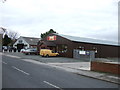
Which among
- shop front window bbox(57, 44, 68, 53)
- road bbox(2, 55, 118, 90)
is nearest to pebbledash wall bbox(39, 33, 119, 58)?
shop front window bbox(57, 44, 68, 53)

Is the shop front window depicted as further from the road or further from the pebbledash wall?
the road

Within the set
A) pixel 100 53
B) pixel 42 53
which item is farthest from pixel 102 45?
pixel 42 53

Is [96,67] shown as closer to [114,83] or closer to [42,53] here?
[114,83]

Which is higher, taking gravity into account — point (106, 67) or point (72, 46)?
point (72, 46)

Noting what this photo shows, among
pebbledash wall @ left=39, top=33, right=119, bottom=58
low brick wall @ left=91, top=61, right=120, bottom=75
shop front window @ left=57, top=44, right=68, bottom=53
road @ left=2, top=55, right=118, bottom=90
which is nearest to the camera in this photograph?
road @ left=2, top=55, right=118, bottom=90

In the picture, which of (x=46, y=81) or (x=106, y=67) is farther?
(x=106, y=67)

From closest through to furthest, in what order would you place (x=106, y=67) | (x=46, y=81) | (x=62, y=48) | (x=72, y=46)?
(x=46, y=81) → (x=106, y=67) → (x=72, y=46) → (x=62, y=48)

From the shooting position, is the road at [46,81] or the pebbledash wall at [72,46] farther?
the pebbledash wall at [72,46]

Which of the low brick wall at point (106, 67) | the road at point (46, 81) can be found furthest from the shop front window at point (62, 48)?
the road at point (46, 81)

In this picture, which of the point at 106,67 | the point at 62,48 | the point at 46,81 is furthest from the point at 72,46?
the point at 46,81

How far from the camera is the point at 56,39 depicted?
44969 mm

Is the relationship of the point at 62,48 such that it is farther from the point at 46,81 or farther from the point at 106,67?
the point at 46,81

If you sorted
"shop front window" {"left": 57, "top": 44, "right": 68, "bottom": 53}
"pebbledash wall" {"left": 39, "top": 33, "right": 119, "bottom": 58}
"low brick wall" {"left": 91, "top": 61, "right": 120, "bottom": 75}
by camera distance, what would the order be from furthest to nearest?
"shop front window" {"left": 57, "top": 44, "right": 68, "bottom": 53} < "pebbledash wall" {"left": 39, "top": 33, "right": 119, "bottom": 58} < "low brick wall" {"left": 91, "top": 61, "right": 120, "bottom": 75}

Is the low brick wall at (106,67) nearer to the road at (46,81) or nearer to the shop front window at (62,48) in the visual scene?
the road at (46,81)
